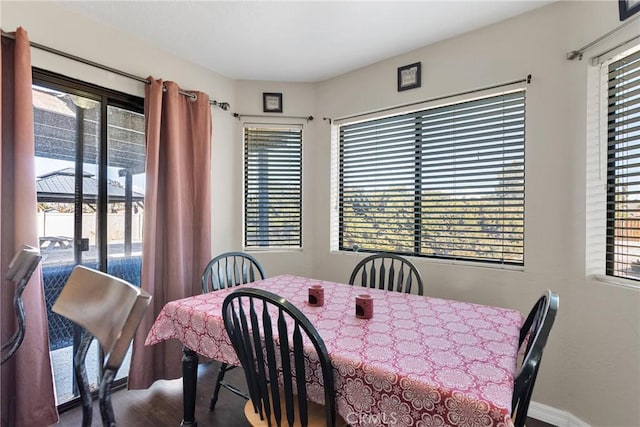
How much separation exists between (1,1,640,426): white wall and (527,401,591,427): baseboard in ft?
0.09

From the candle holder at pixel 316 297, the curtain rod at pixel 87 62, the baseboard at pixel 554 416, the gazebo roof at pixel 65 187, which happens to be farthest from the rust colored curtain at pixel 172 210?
the baseboard at pixel 554 416

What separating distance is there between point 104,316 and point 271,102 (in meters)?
2.44

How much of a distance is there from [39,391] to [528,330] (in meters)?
2.44

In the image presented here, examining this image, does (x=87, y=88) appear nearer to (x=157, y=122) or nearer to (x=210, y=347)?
(x=157, y=122)

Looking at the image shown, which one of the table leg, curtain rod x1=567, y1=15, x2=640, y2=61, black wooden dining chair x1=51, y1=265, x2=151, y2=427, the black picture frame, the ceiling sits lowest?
the table leg

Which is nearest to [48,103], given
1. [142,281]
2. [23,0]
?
[23,0]

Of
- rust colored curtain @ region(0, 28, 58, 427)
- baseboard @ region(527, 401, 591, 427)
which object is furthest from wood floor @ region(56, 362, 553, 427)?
rust colored curtain @ region(0, 28, 58, 427)

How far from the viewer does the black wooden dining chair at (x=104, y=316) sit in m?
0.73

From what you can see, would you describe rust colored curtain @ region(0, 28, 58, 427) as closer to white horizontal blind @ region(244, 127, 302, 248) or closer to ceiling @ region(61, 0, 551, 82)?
ceiling @ region(61, 0, 551, 82)

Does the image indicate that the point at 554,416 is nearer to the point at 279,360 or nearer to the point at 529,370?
the point at 529,370

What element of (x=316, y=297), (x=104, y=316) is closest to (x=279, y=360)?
(x=316, y=297)

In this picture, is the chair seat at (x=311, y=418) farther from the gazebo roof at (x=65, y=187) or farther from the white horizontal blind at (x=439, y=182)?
the gazebo roof at (x=65, y=187)

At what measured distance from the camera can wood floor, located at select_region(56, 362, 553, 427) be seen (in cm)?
183

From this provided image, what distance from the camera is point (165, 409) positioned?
1.95m
